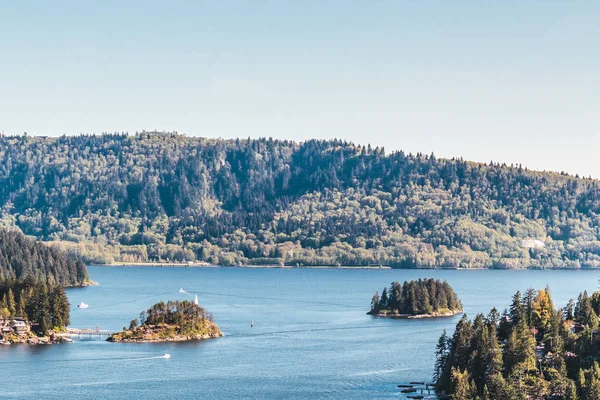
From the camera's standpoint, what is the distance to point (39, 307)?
158 meters

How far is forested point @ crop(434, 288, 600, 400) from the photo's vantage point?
3898 inches

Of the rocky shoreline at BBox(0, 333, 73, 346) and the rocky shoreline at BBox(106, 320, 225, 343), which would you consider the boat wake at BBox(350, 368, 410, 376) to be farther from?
the rocky shoreline at BBox(0, 333, 73, 346)

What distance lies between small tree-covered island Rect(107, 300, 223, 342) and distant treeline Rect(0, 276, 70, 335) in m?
9.66

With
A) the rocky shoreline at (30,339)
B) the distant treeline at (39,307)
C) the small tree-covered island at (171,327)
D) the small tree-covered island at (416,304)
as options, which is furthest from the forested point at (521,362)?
the small tree-covered island at (416,304)

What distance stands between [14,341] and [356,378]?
54.0 meters

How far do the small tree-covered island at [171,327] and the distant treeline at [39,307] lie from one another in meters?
9.66

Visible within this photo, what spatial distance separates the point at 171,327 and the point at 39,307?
20158 mm

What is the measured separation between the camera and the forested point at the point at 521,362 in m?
99.0

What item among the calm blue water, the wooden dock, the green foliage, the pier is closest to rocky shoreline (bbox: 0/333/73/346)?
the calm blue water

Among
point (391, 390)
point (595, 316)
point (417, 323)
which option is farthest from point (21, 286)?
point (595, 316)

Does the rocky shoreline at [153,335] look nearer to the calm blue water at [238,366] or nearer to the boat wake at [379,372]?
the calm blue water at [238,366]

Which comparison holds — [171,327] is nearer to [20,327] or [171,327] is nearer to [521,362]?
[20,327]

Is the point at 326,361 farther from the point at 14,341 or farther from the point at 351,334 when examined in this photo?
the point at 14,341

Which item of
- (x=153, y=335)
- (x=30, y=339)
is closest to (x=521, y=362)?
(x=153, y=335)
